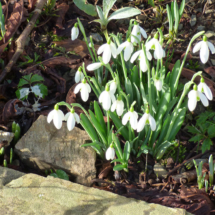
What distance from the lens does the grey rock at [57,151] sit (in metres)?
1.95

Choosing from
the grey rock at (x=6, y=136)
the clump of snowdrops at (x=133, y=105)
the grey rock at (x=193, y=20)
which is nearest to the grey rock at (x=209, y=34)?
the grey rock at (x=193, y=20)

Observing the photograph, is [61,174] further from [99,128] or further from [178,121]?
[178,121]

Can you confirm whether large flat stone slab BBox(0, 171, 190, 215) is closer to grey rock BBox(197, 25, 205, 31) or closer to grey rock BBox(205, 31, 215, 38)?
grey rock BBox(205, 31, 215, 38)

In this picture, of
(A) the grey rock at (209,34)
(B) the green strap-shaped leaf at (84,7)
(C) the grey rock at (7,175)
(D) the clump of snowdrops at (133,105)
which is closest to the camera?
(D) the clump of snowdrops at (133,105)

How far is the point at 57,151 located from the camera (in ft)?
6.59

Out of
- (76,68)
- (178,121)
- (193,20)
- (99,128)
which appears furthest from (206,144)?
(193,20)

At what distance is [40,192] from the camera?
64.1 inches

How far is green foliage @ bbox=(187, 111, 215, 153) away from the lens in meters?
1.93

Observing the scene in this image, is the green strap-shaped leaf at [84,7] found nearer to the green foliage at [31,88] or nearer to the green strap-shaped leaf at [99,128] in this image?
the green foliage at [31,88]

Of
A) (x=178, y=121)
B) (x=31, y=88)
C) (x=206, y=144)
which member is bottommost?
(x=206, y=144)

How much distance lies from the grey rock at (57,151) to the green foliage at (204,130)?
0.70 metres

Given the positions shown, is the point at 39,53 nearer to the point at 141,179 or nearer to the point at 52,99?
the point at 52,99

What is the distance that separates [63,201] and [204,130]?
3.45 feet

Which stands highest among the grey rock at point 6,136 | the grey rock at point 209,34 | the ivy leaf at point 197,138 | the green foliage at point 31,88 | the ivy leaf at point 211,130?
the grey rock at point 209,34
